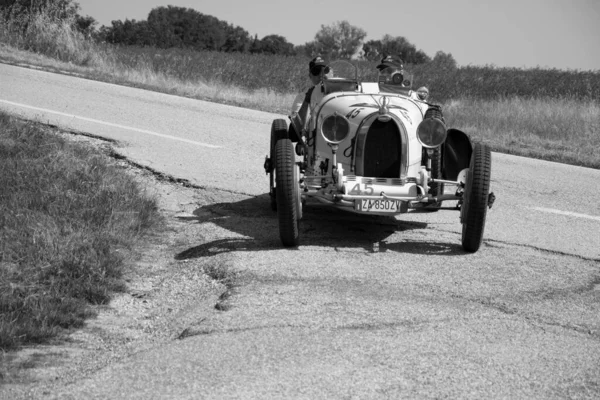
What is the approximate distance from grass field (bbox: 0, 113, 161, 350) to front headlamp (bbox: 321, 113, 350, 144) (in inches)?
68.4

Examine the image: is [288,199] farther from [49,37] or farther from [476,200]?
[49,37]

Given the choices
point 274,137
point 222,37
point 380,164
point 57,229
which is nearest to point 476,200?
point 380,164

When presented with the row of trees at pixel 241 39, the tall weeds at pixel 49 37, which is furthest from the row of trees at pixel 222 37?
the tall weeds at pixel 49 37

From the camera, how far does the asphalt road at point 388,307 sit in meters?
4.29

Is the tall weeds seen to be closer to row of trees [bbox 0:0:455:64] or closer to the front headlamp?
the front headlamp

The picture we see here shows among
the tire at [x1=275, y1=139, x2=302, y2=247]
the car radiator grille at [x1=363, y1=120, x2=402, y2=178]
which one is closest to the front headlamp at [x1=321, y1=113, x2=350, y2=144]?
the car radiator grille at [x1=363, y1=120, x2=402, y2=178]

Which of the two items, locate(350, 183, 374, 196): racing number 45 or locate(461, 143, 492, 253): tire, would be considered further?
locate(350, 183, 374, 196): racing number 45

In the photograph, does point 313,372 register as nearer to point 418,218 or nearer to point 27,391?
point 27,391

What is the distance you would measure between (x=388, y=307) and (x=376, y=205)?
57.2 inches

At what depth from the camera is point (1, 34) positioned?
791 inches

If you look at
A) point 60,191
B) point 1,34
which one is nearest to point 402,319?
point 60,191

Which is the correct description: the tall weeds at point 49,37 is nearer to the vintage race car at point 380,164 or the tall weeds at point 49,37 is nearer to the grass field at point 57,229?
the grass field at point 57,229

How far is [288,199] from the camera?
6.63 m

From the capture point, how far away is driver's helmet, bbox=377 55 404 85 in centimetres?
830
